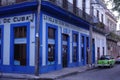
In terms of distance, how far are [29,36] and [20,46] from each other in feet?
4.66

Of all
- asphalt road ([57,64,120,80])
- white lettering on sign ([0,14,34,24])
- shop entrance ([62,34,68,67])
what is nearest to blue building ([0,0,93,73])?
white lettering on sign ([0,14,34,24])

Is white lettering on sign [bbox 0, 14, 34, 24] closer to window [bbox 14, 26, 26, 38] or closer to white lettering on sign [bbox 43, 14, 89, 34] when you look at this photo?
window [bbox 14, 26, 26, 38]

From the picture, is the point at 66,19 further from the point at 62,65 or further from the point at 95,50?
the point at 95,50

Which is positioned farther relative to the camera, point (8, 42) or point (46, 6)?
point (8, 42)

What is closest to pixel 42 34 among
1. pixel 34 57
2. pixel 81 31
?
pixel 34 57

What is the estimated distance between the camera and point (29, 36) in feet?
75.1

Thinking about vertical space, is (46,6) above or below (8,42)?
above

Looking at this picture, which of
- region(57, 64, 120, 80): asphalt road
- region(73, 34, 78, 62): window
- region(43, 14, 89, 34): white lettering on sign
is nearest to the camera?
region(57, 64, 120, 80): asphalt road

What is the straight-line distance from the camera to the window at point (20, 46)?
23.4 m

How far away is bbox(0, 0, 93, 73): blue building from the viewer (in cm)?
2280

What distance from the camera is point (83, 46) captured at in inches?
1368

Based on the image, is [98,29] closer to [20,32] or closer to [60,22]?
[60,22]

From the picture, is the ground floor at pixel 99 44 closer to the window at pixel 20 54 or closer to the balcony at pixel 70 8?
the balcony at pixel 70 8

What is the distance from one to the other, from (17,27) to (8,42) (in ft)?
4.99
